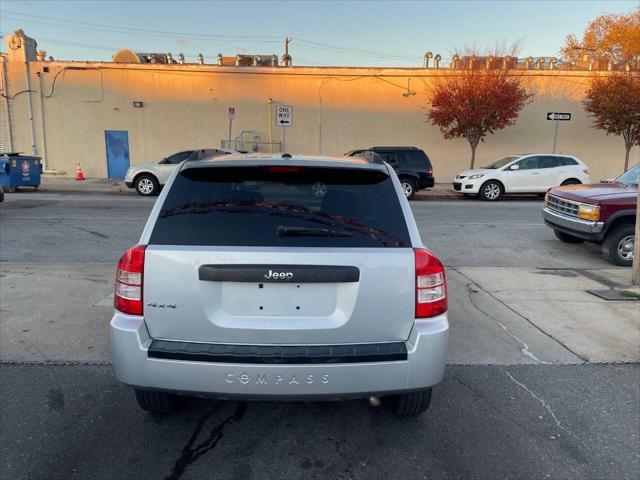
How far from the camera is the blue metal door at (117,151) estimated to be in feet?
71.6

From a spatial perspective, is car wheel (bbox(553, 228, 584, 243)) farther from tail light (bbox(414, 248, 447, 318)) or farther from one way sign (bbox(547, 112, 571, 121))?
one way sign (bbox(547, 112, 571, 121))

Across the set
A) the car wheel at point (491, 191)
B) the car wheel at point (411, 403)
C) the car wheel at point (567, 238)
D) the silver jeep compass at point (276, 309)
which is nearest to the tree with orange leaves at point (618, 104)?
the car wheel at point (491, 191)

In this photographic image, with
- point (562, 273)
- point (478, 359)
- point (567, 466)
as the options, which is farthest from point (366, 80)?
point (567, 466)

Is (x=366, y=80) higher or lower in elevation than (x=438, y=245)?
higher

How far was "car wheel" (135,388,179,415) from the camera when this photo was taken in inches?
118

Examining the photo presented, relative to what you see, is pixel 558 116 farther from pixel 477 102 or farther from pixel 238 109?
pixel 238 109

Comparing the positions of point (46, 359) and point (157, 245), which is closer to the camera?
point (157, 245)

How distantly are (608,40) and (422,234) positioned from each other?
27.9 metres

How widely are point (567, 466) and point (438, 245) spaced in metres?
6.42

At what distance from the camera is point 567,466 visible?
9.01 feet

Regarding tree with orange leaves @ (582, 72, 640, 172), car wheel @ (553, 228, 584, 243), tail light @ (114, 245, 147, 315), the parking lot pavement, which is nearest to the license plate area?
tail light @ (114, 245, 147, 315)

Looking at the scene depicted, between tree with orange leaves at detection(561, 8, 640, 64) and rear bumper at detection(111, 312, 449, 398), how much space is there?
2853 centimetres

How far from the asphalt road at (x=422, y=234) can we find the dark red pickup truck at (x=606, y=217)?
37cm

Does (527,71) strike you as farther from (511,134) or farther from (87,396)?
(87,396)
